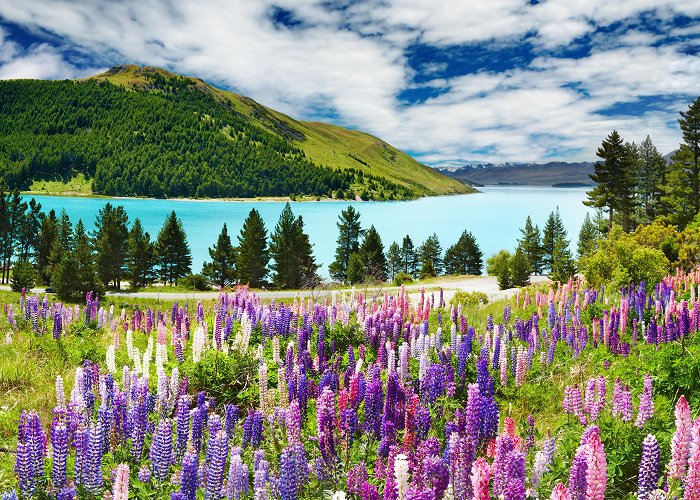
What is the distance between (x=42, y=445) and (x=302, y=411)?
262cm

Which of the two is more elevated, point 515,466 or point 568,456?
point 515,466

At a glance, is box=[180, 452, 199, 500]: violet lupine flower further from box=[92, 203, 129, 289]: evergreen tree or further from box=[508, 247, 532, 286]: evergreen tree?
box=[92, 203, 129, 289]: evergreen tree

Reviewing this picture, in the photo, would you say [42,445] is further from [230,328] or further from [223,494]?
[230,328]

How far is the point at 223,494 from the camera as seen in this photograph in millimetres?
4059

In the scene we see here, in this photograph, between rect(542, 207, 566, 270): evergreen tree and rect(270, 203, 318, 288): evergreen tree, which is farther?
rect(542, 207, 566, 270): evergreen tree

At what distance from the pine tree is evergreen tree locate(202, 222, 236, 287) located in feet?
21.0

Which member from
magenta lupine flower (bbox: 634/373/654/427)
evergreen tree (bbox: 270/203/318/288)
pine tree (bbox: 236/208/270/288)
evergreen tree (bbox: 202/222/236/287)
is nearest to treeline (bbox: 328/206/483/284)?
evergreen tree (bbox: 270/203/318/288)

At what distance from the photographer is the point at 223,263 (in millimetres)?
78500

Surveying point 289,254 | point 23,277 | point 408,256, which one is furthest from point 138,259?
point 408,256

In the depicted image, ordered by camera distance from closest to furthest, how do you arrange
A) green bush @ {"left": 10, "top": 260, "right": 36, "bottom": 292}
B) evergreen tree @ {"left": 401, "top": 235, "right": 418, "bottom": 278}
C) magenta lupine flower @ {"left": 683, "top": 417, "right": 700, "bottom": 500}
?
1. magenta lupine flower @ {"left": 683, "top": 417, "right": 700, "bottom": 500}
2. green bush @ {"left": 10, "top": 260, "right": 36, "bottom": 292}
3. evergreen tree @ {"left": 401, "top": 235, "right": 418, "bottom": 278}

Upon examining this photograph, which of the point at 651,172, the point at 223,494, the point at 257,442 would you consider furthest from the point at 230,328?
the point at 651,172

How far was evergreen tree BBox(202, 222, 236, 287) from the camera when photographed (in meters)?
77.9

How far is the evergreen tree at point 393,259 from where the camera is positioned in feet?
339

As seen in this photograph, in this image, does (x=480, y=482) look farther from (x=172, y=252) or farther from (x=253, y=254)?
(x=172, y=252)
